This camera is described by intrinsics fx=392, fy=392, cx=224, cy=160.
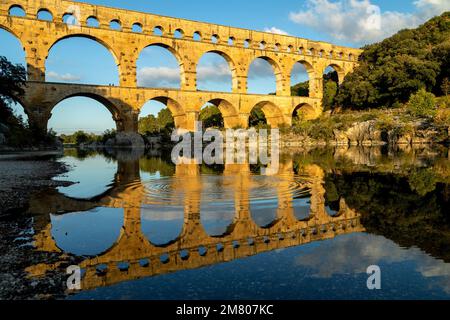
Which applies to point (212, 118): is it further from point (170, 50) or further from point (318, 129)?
point (318, 129)

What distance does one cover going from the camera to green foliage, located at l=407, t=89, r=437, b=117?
31516 millimetres

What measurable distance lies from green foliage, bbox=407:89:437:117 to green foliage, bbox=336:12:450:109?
414cm

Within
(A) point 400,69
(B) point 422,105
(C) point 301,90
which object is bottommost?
(B) point 422,105

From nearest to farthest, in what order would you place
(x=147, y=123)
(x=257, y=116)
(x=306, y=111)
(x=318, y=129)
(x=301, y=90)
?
(x=318, y=129) → (x=306, y=111) → (x=257, y=116) → (x=301, y=90) → (x=147, y=123)

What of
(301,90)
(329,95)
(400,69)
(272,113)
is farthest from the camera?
(301,90)

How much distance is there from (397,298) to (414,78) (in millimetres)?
38820

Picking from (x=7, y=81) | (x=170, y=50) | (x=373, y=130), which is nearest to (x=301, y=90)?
(x=373, y=130)

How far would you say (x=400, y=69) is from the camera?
1502 inches

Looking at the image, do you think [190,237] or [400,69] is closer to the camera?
[190,237]

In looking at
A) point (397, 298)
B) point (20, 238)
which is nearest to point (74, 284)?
point (20, 238)

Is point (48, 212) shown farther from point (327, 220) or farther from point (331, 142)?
point (331, 142)

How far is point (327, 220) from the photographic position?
20.1ft

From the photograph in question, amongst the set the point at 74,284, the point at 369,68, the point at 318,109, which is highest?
the point at 369,68

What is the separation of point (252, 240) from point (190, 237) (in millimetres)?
844
